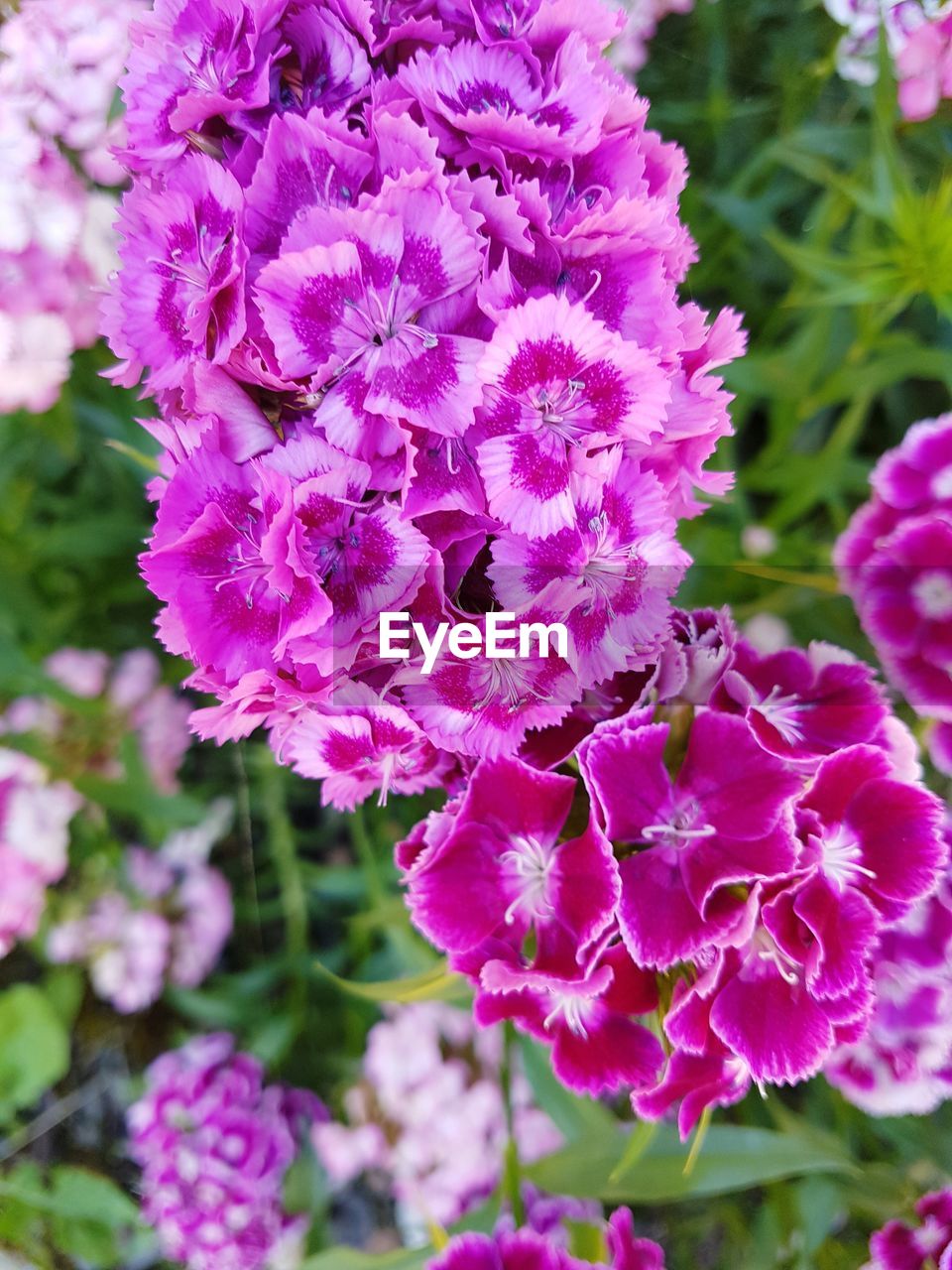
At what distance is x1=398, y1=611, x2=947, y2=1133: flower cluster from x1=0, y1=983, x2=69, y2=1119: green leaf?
0.83 m

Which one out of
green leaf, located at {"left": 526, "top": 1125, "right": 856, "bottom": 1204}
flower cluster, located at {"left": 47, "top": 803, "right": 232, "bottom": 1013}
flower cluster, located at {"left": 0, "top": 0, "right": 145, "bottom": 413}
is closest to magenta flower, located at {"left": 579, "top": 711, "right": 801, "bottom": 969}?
green leaf, located at {"left": 526, "top": 1125, "right": 856, "bottom": 1204}

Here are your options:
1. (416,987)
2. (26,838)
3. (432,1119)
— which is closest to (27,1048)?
(26,838)

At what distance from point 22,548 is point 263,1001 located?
0.76 meters

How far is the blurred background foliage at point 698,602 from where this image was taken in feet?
3.25

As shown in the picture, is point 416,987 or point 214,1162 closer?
point 416,987

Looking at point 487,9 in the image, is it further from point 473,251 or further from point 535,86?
point 473,251

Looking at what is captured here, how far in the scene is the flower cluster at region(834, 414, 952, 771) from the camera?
89 cm

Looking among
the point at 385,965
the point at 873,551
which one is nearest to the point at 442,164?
the point at 873,551

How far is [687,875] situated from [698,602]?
1.40 feet

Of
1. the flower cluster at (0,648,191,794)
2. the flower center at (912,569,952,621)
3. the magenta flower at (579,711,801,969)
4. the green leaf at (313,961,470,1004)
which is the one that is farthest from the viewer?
the flower cluster at (0,648,191,794)

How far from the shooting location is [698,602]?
3.27ft

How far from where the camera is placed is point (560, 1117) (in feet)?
3.34

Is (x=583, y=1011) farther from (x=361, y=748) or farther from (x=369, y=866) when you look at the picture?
(x=369, y=866)

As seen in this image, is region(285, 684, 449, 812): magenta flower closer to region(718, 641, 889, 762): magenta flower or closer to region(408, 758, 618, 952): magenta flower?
region(408, 758, 618, 952): magenta flower
